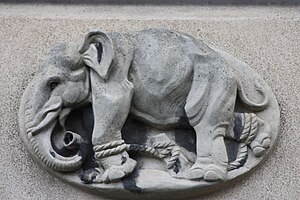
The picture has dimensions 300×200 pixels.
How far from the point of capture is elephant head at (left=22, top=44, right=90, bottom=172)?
163 cm

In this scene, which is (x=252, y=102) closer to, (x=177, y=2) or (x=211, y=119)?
(x=211, y=119)

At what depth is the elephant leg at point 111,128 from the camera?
161 centimetres

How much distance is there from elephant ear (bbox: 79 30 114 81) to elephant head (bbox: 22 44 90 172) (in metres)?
0.03

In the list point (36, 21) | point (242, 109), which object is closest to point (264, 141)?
point (242, 109)

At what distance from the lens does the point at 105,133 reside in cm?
163

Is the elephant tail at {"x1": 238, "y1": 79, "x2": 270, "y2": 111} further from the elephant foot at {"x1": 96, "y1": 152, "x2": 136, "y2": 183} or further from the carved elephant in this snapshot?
the elephant foot at {"x1": 96, "y1": 152, "x2": 136, "y2": 183}

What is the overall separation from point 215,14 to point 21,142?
2.30 ft

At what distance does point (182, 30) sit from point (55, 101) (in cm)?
46

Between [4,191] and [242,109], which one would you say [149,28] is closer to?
[242,109]

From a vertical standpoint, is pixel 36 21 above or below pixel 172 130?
above

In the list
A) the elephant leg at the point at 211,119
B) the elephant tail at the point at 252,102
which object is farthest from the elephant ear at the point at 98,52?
the elephant tail at the point at 252,102

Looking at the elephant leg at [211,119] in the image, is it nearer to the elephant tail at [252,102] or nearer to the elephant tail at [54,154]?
the elephant tail at [252,102]

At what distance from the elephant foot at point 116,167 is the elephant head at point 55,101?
0.07 m

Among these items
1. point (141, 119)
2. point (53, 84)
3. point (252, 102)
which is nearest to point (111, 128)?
point (141, 119)
